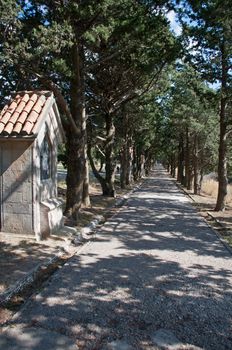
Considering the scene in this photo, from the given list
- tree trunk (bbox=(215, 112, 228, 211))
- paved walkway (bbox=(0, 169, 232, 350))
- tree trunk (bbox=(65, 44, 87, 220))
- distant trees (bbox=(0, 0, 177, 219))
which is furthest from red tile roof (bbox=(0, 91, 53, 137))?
tree trunk (bbox=(215, 112, 228, 211))

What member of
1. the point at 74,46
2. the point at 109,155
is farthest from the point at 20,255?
the point at 109,155

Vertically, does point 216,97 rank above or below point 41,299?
above

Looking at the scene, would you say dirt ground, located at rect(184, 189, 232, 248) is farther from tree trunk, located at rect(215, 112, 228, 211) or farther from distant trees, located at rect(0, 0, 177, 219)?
distant trees, located at rect(0, 0, 177, 219)

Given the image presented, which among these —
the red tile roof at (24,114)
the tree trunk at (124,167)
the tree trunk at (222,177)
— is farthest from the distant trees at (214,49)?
the tree trunk at (124,167)

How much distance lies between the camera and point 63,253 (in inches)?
348

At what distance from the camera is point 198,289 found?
21.2ft

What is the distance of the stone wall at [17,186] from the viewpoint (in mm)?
9125

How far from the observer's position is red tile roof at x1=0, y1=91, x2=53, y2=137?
356 inches

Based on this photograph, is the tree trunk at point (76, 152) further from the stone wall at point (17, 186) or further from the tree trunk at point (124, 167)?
the tree trunk at point (124, 167)

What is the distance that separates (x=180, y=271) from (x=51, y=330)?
3432mm

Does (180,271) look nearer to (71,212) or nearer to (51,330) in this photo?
(51,330)

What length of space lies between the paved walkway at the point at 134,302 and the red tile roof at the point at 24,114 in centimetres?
312

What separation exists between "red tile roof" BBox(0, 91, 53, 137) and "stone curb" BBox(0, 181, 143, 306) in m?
2.82

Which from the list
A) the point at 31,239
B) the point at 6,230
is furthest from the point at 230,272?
the point at 6,230
